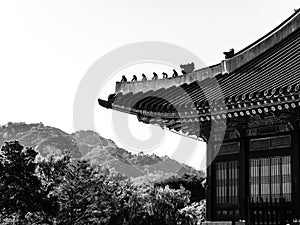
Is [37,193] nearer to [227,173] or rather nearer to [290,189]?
[227,173]

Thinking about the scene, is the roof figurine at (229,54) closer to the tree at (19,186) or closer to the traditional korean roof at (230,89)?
the traditional korean roof at (230,89)

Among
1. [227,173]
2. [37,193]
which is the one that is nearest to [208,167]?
[227,173]

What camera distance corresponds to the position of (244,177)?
16578 mm

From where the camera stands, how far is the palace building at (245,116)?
14.6m

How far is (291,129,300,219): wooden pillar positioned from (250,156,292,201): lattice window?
206 mm

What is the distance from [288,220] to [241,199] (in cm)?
180

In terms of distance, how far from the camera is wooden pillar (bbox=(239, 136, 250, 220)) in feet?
54.0

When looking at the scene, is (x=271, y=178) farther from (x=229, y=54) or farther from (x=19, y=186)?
(x=19, y=186)

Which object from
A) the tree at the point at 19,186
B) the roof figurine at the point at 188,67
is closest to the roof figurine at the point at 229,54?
the roof figurine at the point at 188,67

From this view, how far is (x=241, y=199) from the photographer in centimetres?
1661

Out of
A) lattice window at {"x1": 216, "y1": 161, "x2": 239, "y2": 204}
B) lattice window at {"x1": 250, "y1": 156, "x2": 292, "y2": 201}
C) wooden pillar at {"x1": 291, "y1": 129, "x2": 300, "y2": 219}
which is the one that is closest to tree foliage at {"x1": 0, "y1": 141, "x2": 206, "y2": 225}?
lattice window at {"x1": 216, "y1": 161, "x2": 239, "y2": 204}

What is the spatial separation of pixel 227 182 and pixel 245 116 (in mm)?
2538

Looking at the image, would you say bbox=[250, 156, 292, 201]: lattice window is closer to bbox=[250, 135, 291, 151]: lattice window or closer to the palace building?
the palace building

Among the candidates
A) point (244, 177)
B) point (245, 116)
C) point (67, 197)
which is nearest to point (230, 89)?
point (245, 116)
